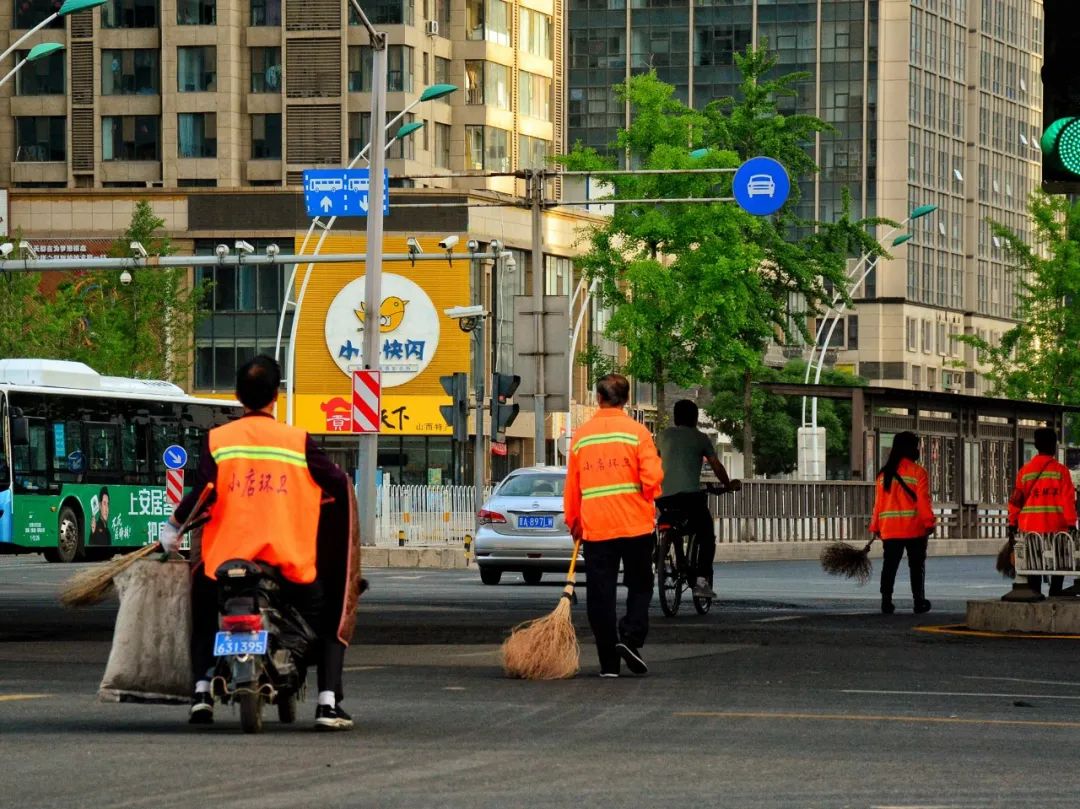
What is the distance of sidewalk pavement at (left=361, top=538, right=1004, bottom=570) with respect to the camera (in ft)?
138

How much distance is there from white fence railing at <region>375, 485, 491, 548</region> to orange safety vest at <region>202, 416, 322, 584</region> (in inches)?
1438

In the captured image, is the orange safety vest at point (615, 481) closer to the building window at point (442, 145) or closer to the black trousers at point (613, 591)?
the black trousers at point (613, 591)

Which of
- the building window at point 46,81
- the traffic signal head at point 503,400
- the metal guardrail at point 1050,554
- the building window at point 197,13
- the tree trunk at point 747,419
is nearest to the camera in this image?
the metal guardrail at point 1050,554

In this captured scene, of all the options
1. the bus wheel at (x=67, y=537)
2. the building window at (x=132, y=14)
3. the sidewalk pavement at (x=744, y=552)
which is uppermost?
the building window at (x=132, y=14)

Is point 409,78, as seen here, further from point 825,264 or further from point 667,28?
point 667,28

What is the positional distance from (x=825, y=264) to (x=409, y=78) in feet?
86.9

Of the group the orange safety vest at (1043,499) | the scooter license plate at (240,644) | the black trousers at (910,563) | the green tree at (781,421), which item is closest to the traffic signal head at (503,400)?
the black trousers at (910,563)

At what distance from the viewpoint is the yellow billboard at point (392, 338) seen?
8731cm

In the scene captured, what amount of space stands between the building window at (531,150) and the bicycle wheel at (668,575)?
3016 inches

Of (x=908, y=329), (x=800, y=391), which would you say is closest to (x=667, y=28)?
(x=908, y=329)

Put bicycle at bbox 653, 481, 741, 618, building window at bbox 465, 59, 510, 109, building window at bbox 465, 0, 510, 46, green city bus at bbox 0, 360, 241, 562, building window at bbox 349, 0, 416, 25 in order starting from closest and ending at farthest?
1. bicycle at bbox 653, 481, 741, 618
2. green city bus at bbox 0, 360, 241, 562
3. building window at bbox 349, 0, 416, 25
4. building window at bbox 465, 0, 510, 46
5. building window at bbox 465, 59, 510, 109

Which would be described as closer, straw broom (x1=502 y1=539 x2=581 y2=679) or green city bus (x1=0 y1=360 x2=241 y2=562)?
straw broom (x1=502 y1=539 x2=581 y2=679)

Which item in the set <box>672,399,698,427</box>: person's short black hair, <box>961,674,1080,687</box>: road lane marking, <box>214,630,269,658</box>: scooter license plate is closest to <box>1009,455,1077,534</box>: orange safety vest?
<box>672,399,698,427</box>: person's short black hair

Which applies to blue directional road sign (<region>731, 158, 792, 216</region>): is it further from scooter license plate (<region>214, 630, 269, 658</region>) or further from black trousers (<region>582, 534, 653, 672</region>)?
scooter license plate (<region>214, 630, 269, 658</region>)
